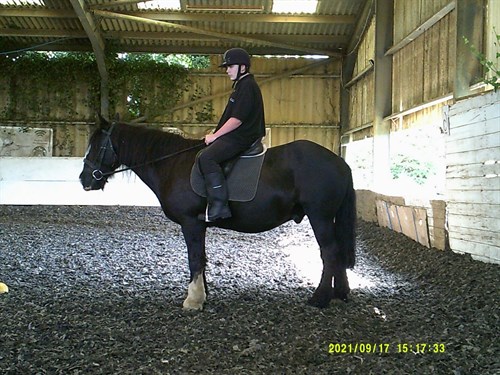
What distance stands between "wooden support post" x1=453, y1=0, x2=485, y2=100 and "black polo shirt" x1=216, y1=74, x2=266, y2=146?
3.43m

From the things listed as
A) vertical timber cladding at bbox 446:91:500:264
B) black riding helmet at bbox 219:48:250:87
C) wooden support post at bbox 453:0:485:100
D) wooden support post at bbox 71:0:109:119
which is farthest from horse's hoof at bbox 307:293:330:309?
wooden support post at bbox 71:0:109:119

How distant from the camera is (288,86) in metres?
17.8

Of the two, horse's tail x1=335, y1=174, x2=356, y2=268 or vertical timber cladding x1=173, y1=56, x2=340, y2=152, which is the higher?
vertical timber cladding x1=173, y1=56, x2=340, y2=152

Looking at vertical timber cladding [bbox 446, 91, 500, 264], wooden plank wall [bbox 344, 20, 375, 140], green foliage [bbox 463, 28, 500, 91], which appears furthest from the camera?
wooden plank wall [bbox 344, 20, 375, 140]

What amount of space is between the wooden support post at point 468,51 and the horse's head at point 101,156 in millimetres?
4435

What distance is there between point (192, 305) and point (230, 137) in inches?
59.1

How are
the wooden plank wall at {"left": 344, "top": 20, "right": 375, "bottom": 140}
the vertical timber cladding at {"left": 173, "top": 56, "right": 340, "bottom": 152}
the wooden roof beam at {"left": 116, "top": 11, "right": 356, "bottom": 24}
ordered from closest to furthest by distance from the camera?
1. the wooden plank wall at {"left": 344, "top": 20, "right": 375, "bottom": 140}
2. the wooden roof beam at {"left": 116, "top": 11, "right": 356, "bottom": 24}
3. the vertical timber cladding at {"left": 173, "top": 56, "right": 340, "bottom": 152}

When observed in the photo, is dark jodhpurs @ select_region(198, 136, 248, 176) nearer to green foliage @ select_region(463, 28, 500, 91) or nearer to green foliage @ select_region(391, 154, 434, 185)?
green foliage @ select_region(463, 28, 500, 91)

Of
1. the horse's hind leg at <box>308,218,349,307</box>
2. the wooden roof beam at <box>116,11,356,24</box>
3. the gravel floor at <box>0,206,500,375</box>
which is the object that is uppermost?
the wooden roof beam at <box>116,11,356,24</box>

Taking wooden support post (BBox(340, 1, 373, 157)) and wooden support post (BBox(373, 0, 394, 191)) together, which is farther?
wooden support post (BBox(340, 1, 373, 157))

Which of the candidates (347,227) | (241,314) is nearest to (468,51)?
(347,227)

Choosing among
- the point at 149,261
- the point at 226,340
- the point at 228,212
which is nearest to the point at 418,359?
the point at 226,340

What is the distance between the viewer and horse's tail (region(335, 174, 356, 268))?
498 centimetres

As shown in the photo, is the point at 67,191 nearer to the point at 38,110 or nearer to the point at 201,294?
the point at 38,110
